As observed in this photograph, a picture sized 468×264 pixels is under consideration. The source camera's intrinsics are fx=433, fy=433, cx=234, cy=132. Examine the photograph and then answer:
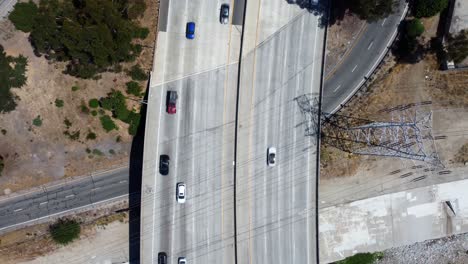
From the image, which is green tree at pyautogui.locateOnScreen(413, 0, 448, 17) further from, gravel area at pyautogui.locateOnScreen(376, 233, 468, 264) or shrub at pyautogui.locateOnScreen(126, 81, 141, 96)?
shrub at pyautogui.locateOnScreen(126, 81, 141, 96)

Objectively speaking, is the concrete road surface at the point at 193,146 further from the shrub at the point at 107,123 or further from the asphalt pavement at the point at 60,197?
the asphalt pavement at the point at 60,197

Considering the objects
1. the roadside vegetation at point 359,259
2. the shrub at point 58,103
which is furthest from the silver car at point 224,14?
the roadside vegetation at point 359,259

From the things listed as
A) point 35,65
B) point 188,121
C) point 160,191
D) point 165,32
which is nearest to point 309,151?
point 188,121

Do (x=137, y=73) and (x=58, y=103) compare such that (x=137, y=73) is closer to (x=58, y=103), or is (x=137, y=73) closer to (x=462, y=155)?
(x=58, y=103)

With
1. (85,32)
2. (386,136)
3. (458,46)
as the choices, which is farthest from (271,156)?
(458,46)

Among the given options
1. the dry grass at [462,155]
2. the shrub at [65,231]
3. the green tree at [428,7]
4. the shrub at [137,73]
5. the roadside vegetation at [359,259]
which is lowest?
the roadside vegetation at [359,259]

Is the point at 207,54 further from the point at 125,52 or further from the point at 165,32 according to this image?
the point at 125,52
